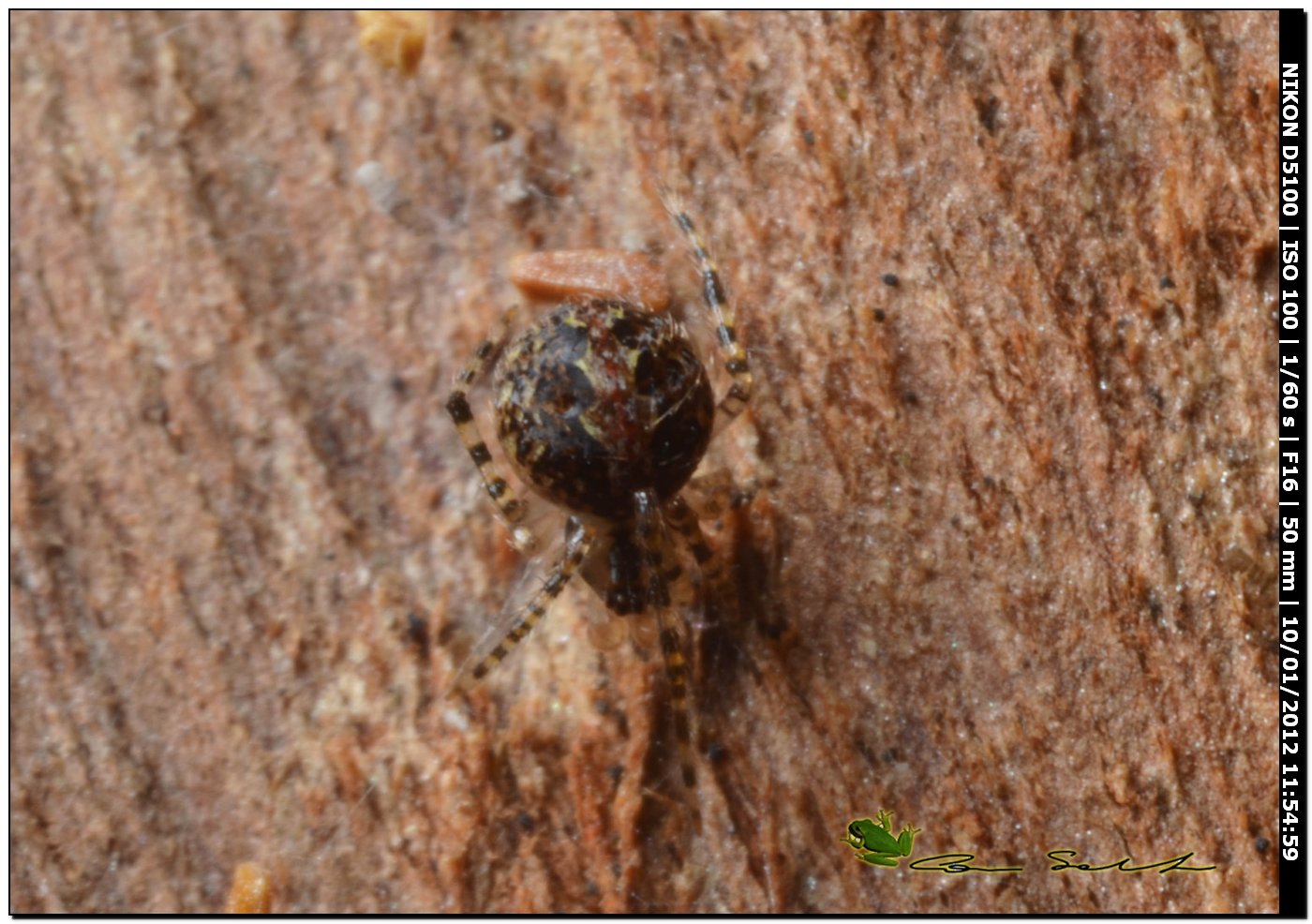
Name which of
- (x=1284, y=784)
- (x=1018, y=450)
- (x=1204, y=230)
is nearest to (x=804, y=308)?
(x=1018, y=450)

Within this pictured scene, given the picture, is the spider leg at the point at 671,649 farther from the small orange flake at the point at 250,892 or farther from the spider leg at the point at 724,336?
the small orange flake at the point at 250,892

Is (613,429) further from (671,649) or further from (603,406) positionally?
(671,649)

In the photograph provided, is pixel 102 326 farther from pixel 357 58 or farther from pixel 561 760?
→ pixel 561 760

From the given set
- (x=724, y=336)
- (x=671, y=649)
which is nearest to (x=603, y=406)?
(x=724, y=336)

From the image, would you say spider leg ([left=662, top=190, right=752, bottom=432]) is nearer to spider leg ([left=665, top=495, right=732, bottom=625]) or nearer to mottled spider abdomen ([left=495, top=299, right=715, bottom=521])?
mottled spider abdomen ([left=495, top=299, right=715, bottom=521])

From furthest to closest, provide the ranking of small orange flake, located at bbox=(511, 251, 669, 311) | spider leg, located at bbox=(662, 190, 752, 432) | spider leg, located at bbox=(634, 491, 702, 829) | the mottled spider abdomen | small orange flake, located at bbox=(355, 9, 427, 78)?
1. small orange flake, located at bbox=(355, 9, 427, 78)
2. small orange flake, located at bbox=(511, 251, 669, 311)
3. spider leg, located at bbox=(662, 190, 752, 432)
4. spider leg, located at bbox=(634, 491, 702, 829)
5. the mottled spider abdomen

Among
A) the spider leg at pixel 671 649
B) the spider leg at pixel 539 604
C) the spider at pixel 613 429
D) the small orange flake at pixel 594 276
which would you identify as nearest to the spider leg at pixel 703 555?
the spider at pixel 613 429

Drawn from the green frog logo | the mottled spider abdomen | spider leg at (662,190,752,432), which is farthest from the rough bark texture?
the mottled spider abdomen
